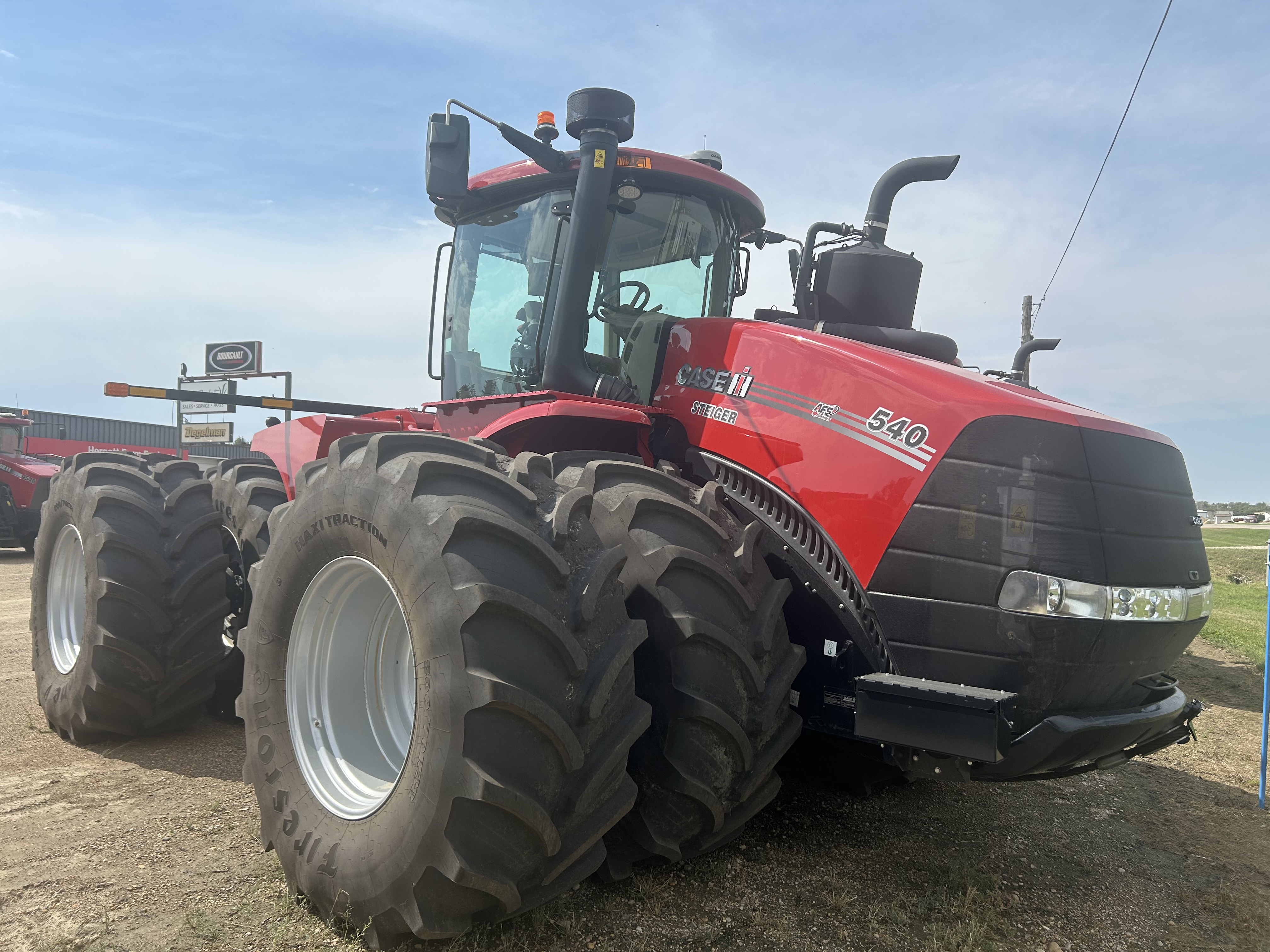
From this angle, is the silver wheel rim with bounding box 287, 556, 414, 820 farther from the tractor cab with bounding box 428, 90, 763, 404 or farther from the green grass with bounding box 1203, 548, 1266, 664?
the green grass with bounding box 1203, 548, 1266, 664

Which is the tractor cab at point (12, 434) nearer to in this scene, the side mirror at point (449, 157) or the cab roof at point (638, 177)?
the cab roof at point (638, 177)

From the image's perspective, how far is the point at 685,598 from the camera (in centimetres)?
264

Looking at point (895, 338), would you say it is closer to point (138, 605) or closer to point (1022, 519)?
point (1022, 519)

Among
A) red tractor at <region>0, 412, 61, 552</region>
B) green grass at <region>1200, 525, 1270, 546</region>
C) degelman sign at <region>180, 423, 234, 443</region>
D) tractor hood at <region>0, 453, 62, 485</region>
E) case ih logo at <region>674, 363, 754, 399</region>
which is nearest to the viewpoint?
case ih logo at <region>674, 363, 754, 399</region>

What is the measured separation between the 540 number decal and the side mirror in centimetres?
196

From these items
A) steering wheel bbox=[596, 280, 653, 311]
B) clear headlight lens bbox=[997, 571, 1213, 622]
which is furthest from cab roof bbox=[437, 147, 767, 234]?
clear headlight lens bbox=[997, 571, 1213, 622]

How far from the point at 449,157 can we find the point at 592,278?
775mm

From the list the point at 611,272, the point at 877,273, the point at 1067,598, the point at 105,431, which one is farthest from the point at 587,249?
the point at 105,431

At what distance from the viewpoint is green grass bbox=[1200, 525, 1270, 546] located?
39.6m

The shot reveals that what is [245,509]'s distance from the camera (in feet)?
15.1

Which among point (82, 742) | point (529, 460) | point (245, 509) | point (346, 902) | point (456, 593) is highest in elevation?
point (529, 460)

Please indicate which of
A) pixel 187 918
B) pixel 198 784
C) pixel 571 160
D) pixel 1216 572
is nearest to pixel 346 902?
pixel 187 918

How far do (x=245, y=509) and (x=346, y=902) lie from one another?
104 inches

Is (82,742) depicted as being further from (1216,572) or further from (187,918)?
(1216,572)
